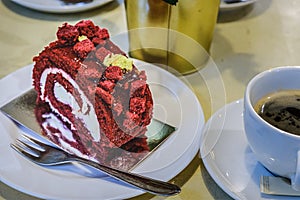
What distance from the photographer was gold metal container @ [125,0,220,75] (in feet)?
2.54

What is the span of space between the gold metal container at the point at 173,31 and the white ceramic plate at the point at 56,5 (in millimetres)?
169

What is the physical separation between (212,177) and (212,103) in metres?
0.19

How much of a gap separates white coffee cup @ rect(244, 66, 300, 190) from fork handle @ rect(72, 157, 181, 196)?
121 mm

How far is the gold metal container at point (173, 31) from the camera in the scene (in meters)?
0.77

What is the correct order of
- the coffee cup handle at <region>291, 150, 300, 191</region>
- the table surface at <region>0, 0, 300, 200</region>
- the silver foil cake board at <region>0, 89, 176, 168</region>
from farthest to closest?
1. the table surface at <region>0, 0, 300, 200</region>
2. the silver foil cake board at <region>0, 89, 176, 168</region>
3. the coffee cup handle at <region>291, 150, 300, 191</region>

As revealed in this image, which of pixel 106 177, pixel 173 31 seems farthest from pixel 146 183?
→ pixel 173 31

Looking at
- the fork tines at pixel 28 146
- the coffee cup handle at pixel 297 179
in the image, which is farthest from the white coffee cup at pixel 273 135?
the fork tines at pixel 28 146

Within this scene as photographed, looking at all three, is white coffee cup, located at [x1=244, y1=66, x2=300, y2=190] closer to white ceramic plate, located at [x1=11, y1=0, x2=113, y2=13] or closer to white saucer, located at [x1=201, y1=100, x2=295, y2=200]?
white saucer, located at [x1=201, y1=100, x2=295, y2=200]

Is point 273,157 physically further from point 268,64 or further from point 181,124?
point 268,64

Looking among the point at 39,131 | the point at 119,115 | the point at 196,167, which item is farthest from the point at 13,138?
the point at 196,167

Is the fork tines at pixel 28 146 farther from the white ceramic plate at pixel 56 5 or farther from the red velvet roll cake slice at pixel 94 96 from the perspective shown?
the white ceramic plate at pixel 56 5

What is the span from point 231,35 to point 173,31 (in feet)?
0.63

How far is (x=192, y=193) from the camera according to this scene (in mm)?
638

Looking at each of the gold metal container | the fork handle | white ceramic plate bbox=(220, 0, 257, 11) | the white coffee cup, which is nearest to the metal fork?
the fork handle
